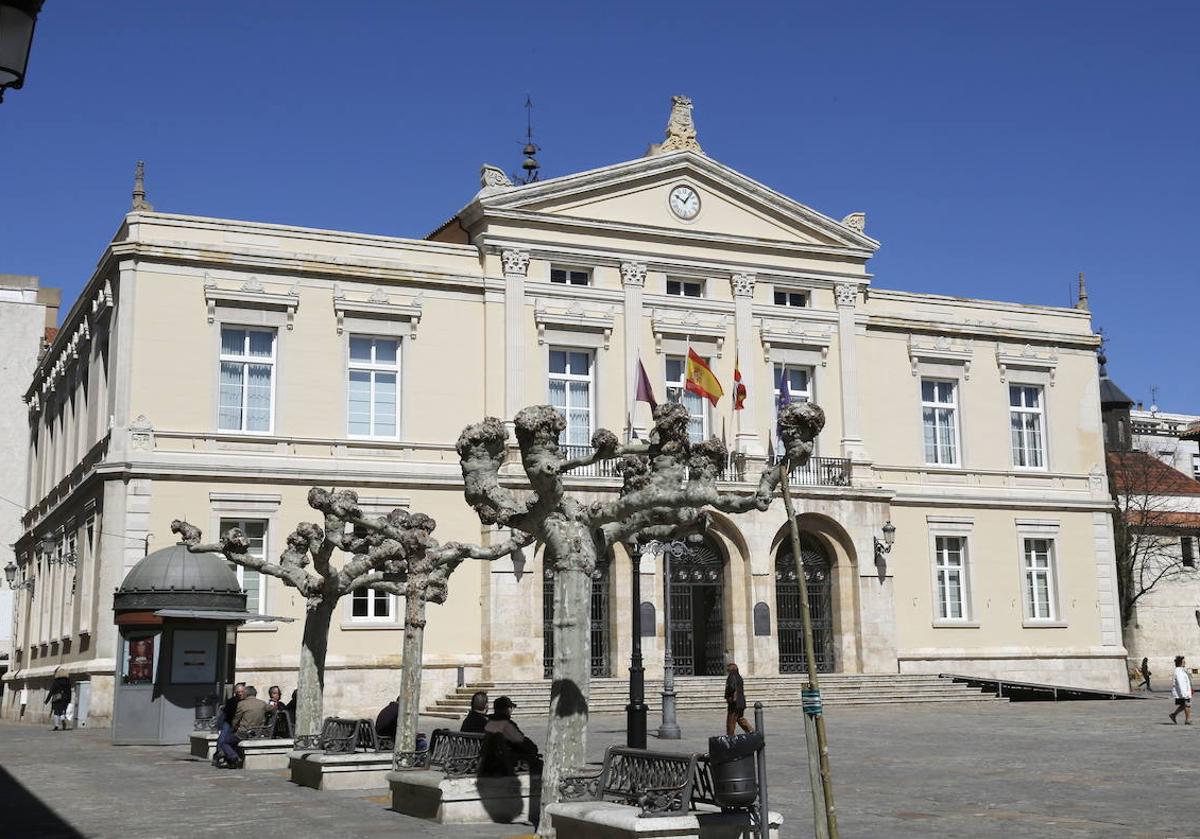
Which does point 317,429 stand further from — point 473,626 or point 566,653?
point 566,653

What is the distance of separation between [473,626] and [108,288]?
12.9 meters

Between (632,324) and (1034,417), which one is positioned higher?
(632,324)

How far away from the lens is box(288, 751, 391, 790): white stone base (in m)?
17.7

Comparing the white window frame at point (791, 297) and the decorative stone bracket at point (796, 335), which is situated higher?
the white window frame at point (791, 297)

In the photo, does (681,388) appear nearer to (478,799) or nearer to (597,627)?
(597,627)

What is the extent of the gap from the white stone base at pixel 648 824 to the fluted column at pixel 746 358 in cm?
2679

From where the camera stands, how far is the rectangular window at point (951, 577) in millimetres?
41344

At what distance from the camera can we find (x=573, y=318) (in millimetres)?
37562

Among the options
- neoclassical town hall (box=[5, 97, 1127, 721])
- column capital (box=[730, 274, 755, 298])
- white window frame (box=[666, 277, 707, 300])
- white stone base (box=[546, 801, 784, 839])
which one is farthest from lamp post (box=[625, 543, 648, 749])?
column capital (box=[730, 274, 755, 298])

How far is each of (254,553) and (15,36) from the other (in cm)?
2981

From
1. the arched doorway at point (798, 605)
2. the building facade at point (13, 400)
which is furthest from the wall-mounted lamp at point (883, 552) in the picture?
the building facade at point (13, 400)

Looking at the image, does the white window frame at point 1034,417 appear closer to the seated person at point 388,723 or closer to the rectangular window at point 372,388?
the rectangular window at point 372,388

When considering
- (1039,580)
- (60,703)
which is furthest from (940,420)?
(60,703)

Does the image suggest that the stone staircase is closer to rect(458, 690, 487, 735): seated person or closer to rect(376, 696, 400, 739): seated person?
rect(376, 696, 400, 739): seated person
